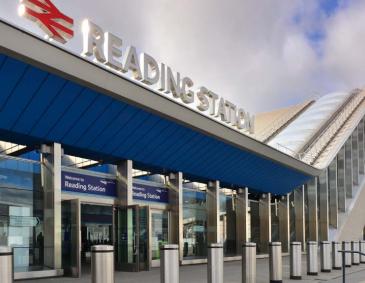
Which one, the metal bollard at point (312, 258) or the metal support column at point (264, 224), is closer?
the metal bollard at point (312, 258)

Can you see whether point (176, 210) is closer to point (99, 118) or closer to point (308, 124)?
point (99, 118)

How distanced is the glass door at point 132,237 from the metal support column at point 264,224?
38.1 ft

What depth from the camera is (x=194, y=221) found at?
2239cm

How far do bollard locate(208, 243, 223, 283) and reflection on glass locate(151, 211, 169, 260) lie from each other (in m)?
8.76

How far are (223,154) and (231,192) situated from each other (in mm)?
4629

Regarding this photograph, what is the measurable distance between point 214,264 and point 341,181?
95.5ft

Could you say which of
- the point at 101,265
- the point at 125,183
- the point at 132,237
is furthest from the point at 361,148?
the point at 101,265

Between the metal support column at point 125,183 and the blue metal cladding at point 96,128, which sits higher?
the blue metal cladding at point 96,128

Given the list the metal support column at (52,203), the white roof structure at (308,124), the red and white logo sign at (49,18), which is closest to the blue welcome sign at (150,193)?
the metal support column at (52,203)

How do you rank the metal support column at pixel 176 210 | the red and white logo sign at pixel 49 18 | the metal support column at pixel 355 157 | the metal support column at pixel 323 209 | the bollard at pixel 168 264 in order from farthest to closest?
the metal support column at pixel 355 157, the metal support column at pixel 323 209, the metal support column at pixel 176 210, the red and white logo sign at pixel 49 18, the bollard at pixel 168 264

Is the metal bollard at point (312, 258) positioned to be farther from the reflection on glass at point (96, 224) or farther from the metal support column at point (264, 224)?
the metal support column at point (264, 224)

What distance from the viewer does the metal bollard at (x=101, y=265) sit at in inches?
321

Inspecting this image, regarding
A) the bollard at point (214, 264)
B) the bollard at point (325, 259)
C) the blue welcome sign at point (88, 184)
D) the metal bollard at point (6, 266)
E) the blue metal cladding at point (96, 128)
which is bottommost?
the bollard at point (325, 259)

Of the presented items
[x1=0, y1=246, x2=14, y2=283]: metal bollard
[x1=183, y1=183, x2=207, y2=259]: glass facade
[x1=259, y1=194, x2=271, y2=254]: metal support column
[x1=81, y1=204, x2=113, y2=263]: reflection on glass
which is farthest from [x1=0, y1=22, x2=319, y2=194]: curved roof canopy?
[x1=0, y1=246, x2=14, y2=283]: metal bollard
